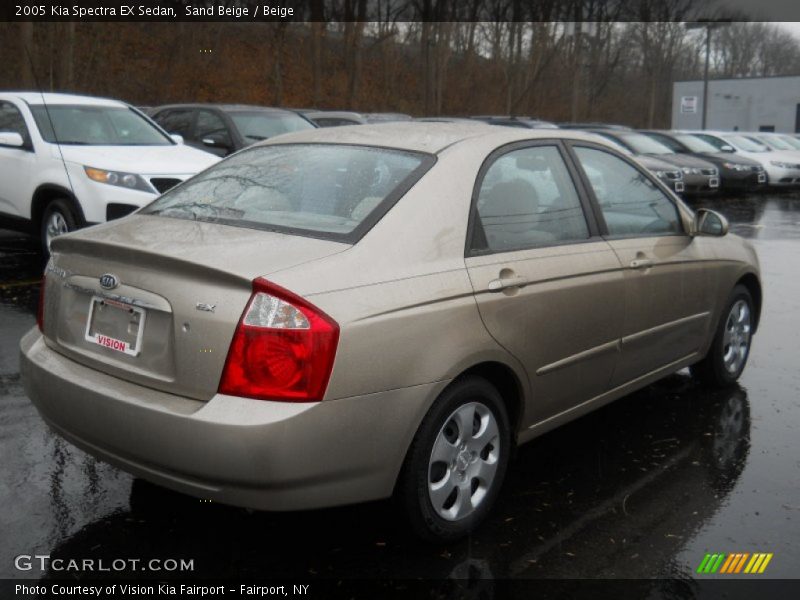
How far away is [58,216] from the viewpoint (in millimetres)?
8742

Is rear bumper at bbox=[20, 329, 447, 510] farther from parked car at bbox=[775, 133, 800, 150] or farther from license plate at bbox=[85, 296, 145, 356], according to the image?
parked car at bbox=[775, 133, 800, 150]

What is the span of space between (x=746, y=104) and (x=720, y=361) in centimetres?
5284

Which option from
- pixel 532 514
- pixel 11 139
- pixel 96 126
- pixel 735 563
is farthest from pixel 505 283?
pixel 96 126

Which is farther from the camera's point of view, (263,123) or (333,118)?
(333,118)

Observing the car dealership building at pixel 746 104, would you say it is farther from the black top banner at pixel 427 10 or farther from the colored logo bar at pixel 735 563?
the colored logo bar at pixel 735 563

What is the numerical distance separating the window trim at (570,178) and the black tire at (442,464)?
0.56 meters

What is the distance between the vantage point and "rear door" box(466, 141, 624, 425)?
3.55 metres

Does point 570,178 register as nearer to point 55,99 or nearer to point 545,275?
point 545,275

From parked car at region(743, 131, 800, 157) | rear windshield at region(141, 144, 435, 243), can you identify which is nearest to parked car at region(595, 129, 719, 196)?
parked car at region(743, 131, 800, 157)

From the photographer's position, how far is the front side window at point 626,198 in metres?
4.46

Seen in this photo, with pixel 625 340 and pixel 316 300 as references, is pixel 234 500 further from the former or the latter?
pixel 625 340

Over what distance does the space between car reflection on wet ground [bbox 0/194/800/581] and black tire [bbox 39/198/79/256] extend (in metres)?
3.77

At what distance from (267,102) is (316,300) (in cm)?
3998

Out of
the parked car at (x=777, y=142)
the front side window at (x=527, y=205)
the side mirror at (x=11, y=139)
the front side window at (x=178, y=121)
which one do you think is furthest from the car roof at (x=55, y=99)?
the parked car at (x=777, y=142)
